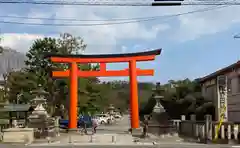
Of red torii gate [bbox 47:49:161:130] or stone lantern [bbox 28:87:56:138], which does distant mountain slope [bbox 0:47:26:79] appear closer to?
red torii gate [bbox 47:49:161:130]

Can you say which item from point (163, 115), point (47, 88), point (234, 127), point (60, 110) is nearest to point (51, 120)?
point (163, 115)

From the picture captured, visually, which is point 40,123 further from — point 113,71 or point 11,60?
point 11,60

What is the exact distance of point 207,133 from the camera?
2711 cm

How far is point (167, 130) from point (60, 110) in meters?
35.5

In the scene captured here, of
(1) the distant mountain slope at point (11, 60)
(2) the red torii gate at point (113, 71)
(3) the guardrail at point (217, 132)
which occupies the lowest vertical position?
(3) the guardrail at point (217, 132)

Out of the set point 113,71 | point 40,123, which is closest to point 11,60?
point 113,71

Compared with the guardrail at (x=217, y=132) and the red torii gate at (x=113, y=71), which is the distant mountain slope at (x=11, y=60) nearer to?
the red torii gate at (x=113, y=71)

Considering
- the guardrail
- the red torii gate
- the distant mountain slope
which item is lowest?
the guardrail

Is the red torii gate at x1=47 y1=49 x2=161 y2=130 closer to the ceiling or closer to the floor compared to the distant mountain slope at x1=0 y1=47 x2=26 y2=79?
closer to the floor

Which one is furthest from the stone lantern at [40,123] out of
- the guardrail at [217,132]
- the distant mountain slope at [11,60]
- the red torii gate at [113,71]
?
the distant mountain slope at [11,60]

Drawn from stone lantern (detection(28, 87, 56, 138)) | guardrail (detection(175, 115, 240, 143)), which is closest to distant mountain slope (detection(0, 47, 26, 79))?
stone lantern (detection(28, 87, 56, 138))

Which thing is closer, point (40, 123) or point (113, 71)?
point (40, 123)

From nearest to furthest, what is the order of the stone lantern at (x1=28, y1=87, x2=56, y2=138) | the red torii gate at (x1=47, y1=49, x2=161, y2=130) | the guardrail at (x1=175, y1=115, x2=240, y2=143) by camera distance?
the guardrail at (x1=175, y1=115, x2=240, y2=143) → the stone lantern at (x1=28, y1=87, x2=56, y2=138) → the red torii gate at (x1=47, y1=49, x2=161, y2=130)

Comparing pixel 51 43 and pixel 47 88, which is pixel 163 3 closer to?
pixel 47 88
